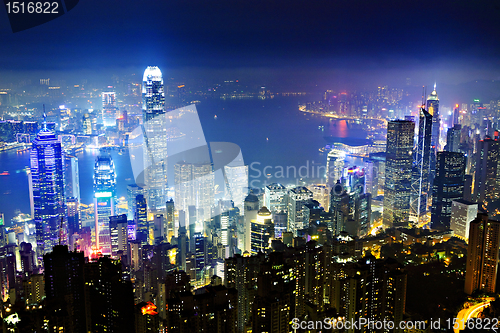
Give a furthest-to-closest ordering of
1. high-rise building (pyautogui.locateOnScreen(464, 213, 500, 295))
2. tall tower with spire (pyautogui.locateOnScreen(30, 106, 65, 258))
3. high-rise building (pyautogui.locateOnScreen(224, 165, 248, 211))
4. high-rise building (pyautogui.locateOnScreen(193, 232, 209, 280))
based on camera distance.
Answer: high-rise building (pyautogui.locateOnScreen(224, 165, 248, 211)) → tall tower with spire (pyautogui.locateOnScreen(30, 106, 65, 258)) → high-rise building (pyautogui.locateOnScreen(193, 232, 209, 280)) → high-rise building (pyautogui.locateOnScreen(464, 213, 500, 295))

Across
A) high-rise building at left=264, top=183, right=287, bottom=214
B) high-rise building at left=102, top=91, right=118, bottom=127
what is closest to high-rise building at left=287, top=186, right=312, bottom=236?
high-rise building at left=264, top=183, right=287, bottom=214

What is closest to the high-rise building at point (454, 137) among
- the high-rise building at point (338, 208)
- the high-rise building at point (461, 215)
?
the high-rise building at point (461, 215)

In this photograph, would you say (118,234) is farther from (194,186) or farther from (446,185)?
(446,185)

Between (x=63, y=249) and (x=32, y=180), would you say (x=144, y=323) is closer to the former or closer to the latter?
(x=63, y=249)

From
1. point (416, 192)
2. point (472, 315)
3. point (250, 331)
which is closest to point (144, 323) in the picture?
point (250, 331)

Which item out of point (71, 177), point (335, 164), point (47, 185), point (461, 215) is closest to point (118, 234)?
point (47, 185)

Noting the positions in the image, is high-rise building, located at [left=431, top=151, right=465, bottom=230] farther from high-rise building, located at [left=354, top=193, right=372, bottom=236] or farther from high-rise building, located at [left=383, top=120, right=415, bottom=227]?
high-rise building, located at [left=354, top=193, right=372, bottom=236]

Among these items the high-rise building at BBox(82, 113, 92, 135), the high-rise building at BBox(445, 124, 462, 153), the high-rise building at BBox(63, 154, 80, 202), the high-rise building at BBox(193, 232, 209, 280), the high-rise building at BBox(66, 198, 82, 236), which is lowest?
the high-rise building at BBox(193, 232, 209, 280)
